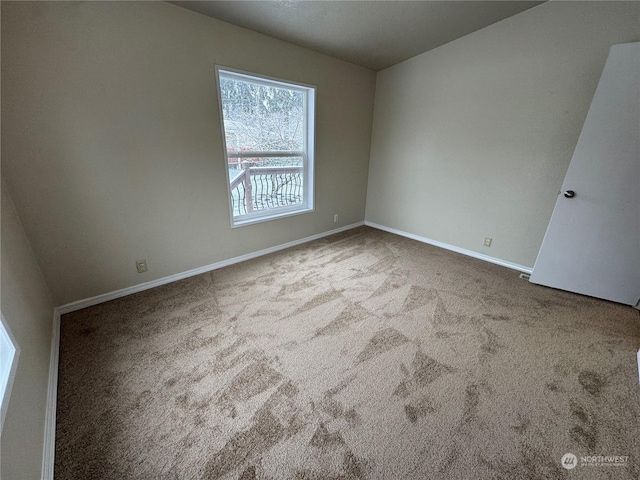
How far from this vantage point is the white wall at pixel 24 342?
0.84 m

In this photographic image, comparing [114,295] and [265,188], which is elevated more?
[265,188]

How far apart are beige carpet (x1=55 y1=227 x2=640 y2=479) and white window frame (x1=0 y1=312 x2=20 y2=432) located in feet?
1.39

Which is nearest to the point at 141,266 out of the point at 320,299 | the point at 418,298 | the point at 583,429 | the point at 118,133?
the point at 118,133

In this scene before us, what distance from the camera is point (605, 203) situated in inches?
81.0

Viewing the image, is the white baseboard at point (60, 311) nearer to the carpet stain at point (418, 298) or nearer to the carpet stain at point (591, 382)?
the carpet stain at point (418, 298)

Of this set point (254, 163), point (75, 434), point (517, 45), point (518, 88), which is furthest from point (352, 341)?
point (517, 45)

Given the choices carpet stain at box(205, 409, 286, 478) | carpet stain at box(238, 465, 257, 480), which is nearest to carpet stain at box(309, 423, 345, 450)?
carpet stain at box(205, 409, 286, 478)

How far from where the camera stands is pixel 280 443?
1133 mm

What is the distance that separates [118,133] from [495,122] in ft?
11.3

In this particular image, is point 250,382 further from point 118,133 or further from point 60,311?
point 118,133

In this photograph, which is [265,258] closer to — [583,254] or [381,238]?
[381,238]

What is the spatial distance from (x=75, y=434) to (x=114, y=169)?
5.50 feet

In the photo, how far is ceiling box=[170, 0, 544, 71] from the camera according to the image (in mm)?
2002

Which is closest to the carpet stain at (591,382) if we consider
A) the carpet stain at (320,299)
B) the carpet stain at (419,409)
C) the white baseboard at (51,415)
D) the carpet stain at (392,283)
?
the carpet stain at (419,409)
